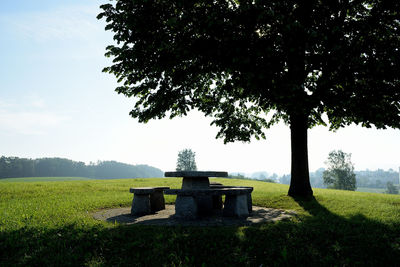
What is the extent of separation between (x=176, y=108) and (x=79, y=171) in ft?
536

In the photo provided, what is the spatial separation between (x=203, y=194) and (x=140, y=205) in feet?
9.35

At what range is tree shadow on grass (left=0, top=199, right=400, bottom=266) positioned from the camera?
5348 mm

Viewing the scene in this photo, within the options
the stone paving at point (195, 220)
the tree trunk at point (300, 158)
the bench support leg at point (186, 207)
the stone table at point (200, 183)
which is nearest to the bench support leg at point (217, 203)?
the stone table at point (200, 183)

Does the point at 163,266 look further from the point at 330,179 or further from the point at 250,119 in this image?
the point at 330,179

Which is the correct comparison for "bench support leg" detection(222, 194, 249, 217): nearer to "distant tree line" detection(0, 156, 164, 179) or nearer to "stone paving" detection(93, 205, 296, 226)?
"stone paving" detection(93, 205, 296, 226)

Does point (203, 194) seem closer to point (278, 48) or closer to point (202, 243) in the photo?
point (202, 243)

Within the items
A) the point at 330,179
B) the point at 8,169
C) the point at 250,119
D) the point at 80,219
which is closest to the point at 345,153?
the point at 330,179

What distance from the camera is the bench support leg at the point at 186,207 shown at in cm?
845

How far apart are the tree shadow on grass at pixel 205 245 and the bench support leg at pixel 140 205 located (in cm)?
234

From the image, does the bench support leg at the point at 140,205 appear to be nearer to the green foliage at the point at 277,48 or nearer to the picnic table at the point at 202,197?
the picnic table at the point at 202,197

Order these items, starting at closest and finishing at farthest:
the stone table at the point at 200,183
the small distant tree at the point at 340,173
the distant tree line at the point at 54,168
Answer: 1. the stone table at the point at 200,183
2. the small distant tree at the point at 340,173
3. the distant tree line at the point at 54,168

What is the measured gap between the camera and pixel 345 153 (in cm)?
7706

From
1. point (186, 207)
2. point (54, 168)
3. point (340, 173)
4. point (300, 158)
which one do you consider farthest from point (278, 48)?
point (54, 168)

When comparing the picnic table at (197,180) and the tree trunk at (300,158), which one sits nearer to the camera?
the picnic table at (197,180)
